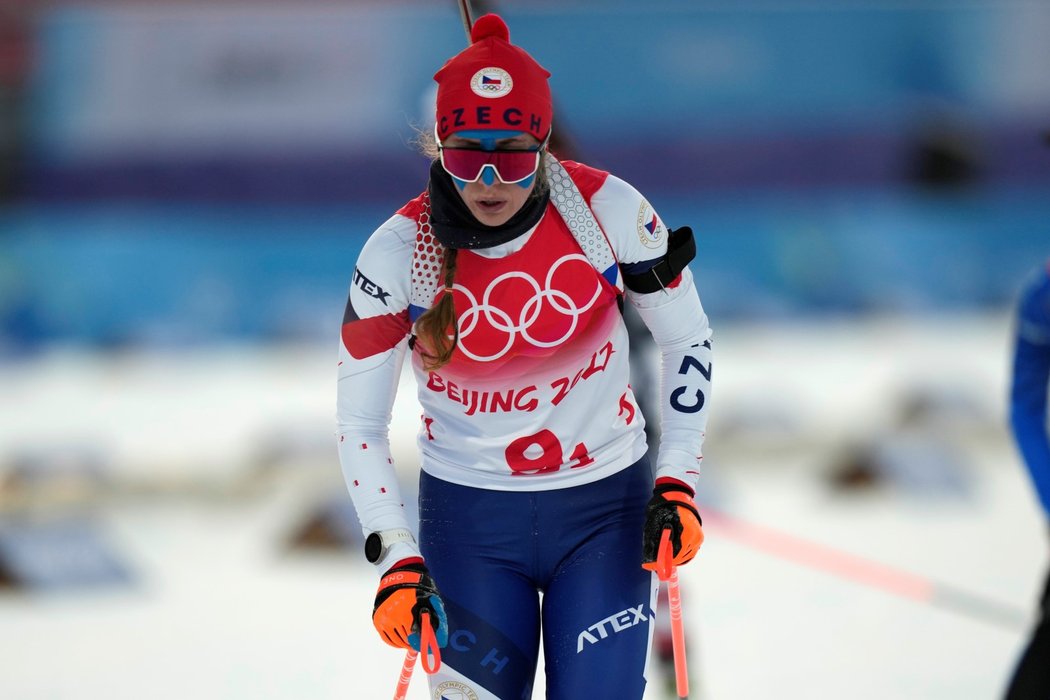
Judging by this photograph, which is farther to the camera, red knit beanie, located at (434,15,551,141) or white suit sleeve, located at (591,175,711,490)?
white suit sleeve, located at (591,175,711,490)

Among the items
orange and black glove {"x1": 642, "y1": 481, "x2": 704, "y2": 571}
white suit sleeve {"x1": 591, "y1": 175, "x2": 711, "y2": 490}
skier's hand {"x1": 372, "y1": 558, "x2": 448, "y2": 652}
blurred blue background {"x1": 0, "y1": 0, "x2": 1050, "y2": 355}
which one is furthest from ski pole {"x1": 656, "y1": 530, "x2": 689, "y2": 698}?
blurred blue background {"x1": 0, "y1": 0, "x2": 1050, "y2": 355}

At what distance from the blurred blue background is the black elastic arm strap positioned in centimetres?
611

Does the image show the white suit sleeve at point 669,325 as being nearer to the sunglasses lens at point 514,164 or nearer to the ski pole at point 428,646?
the sunglasses lens at point 514,164

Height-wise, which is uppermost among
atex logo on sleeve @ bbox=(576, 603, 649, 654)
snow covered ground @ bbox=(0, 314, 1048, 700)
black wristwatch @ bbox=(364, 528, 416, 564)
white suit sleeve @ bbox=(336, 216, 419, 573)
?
white suit sleeve @ bbox=(336, 216, 419, 573)

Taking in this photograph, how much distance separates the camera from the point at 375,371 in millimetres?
2430

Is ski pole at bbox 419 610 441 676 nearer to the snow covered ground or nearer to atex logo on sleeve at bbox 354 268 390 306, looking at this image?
atex logo on sleeve at bbox 354 268 390 306

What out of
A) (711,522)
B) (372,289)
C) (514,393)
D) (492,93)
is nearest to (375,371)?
(372,289)

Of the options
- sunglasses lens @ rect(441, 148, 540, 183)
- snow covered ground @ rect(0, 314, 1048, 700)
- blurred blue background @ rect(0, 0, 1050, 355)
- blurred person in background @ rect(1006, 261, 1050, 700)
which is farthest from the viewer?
blurred blue background @ rect(0, 0, 1050, 355)

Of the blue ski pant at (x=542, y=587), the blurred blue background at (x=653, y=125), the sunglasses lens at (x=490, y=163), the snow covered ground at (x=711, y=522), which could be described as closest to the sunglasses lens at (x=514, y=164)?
the sunglasses lens at (x=490, y=163)

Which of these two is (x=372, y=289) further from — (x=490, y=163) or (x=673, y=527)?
(x=673, y=527)

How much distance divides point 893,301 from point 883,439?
7.53ft

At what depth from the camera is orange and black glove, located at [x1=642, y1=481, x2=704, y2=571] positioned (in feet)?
8.12

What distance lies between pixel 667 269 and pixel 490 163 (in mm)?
436

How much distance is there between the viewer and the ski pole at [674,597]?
2441 mm
